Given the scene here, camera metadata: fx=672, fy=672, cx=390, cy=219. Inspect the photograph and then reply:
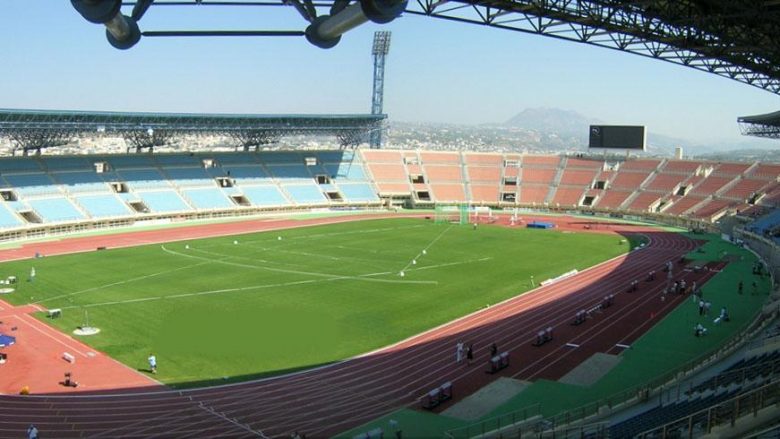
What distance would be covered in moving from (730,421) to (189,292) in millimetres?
27035

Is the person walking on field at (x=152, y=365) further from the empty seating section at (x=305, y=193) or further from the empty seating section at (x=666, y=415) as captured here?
the empty seating section at (x=305, y=193)

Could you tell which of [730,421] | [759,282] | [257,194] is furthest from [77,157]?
[730,421]

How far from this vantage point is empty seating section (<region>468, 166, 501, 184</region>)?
8050 cm

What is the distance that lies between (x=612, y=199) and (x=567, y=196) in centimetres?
504

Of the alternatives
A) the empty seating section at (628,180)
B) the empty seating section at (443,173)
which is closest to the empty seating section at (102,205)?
the empty seating section at (443,173)

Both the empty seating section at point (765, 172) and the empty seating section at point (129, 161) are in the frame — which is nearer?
the empty seating section at point (129, 161)

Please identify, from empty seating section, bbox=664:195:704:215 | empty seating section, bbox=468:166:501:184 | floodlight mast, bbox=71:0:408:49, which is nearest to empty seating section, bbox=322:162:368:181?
empty seating section, bbox=468:166:501:184

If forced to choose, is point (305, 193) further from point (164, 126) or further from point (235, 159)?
point (164, 126)

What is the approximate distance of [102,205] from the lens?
58562mm

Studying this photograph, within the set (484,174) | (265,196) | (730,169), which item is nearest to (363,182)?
(265,196)

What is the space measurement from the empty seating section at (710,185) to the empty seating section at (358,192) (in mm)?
33689

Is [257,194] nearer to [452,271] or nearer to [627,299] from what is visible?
[452,271]

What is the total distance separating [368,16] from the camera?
173 inches

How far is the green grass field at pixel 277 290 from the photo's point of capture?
81.9 feet
